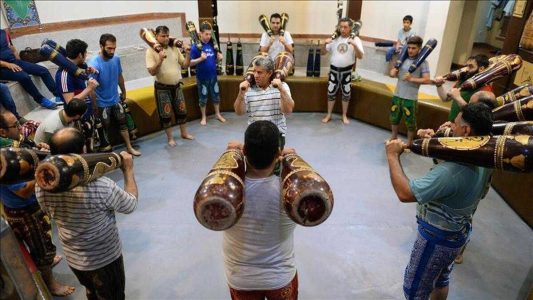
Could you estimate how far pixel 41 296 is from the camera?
1053mm

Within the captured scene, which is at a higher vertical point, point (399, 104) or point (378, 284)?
point (399, 104)

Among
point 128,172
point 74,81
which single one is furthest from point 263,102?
point 74,81

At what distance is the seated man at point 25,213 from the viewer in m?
1.84

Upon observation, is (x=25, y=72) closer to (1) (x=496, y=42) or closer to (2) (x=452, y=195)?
(2) (x=452, y=195)

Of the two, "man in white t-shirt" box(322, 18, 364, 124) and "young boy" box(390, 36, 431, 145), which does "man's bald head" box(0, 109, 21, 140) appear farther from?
"man in white t-shirt" box(322, 18, 364, 124)

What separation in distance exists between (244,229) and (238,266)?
0.56 ft

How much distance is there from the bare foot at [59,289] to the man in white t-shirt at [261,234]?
4.75ft

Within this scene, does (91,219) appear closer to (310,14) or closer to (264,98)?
(264,98)

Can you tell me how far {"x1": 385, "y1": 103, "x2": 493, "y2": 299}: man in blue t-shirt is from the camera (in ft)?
5.40

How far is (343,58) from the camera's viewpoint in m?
4.67

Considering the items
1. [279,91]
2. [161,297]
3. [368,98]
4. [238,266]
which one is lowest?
[161,297]

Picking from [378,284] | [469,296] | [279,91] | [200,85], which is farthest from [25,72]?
[469,296]

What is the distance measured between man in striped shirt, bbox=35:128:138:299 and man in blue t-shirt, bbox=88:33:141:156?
6.87ft

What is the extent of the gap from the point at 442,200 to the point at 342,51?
330 centimetres
